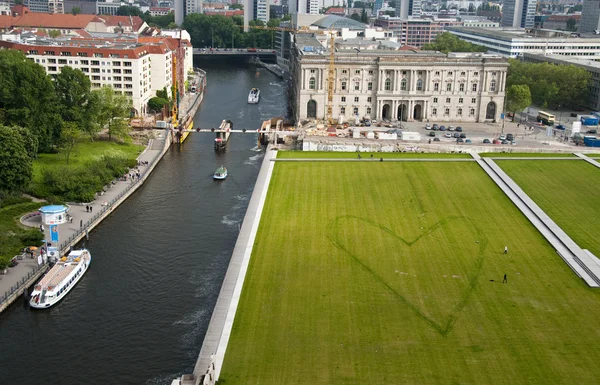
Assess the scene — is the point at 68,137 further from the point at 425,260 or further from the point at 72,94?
the point at 425,260

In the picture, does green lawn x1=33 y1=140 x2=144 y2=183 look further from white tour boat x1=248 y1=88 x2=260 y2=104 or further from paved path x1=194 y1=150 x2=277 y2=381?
white tour boat x1=248 y1=88 x2=260 y2=104

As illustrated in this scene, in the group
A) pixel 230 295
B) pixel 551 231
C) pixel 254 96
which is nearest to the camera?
pixel 230 295

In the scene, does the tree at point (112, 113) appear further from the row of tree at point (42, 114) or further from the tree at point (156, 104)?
the tree at point (156, 104)

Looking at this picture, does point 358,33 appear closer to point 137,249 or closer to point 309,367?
point 137,249

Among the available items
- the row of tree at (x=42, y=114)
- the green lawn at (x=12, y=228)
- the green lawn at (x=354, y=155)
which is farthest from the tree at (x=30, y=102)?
the green lawn at (x=354, y=155)

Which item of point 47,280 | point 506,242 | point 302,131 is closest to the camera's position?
point 47,280

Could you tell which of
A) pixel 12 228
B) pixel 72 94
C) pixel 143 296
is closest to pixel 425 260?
pixel 143 296

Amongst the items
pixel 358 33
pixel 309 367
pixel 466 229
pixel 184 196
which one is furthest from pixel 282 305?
pixel 358 33
